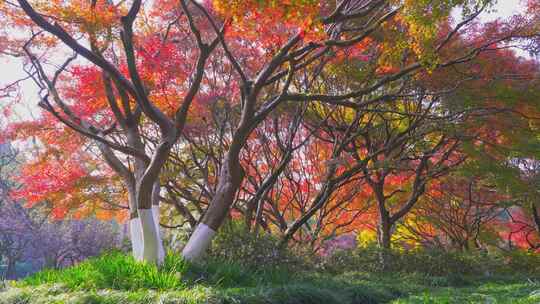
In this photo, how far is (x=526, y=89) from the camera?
952 centimetres

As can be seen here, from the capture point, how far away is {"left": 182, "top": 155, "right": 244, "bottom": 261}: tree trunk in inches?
296

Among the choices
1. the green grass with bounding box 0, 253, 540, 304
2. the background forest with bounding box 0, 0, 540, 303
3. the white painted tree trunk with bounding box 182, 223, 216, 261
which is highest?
the background forest with bounding box 0, 0, 540, 303

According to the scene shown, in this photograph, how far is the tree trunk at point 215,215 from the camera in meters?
7.52

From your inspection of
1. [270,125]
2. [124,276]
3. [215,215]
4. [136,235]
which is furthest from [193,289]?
[270,125]

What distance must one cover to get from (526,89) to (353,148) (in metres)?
4.52

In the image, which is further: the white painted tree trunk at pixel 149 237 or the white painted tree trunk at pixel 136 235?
the white painted tree trunk at pixel 136 235

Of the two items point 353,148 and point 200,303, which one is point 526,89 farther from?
point 200,303

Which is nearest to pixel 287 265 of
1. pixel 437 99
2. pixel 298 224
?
pixel 298 224

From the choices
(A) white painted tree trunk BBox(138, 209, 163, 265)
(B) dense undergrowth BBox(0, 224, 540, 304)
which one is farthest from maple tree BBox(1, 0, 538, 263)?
(B) dense undergrowth BBox(0, 224, 540, 304)

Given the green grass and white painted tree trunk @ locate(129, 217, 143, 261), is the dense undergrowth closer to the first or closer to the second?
the green grass

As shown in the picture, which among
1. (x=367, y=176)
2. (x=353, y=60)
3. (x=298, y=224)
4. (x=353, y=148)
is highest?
(x=353, y=60)

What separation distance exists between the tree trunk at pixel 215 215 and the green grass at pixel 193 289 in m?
0.54

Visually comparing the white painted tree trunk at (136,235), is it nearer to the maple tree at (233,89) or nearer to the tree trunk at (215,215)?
the maple tree at (233,89)

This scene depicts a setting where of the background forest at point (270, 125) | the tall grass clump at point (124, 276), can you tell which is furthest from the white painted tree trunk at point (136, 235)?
the tall grass clump at point (124, 276)
